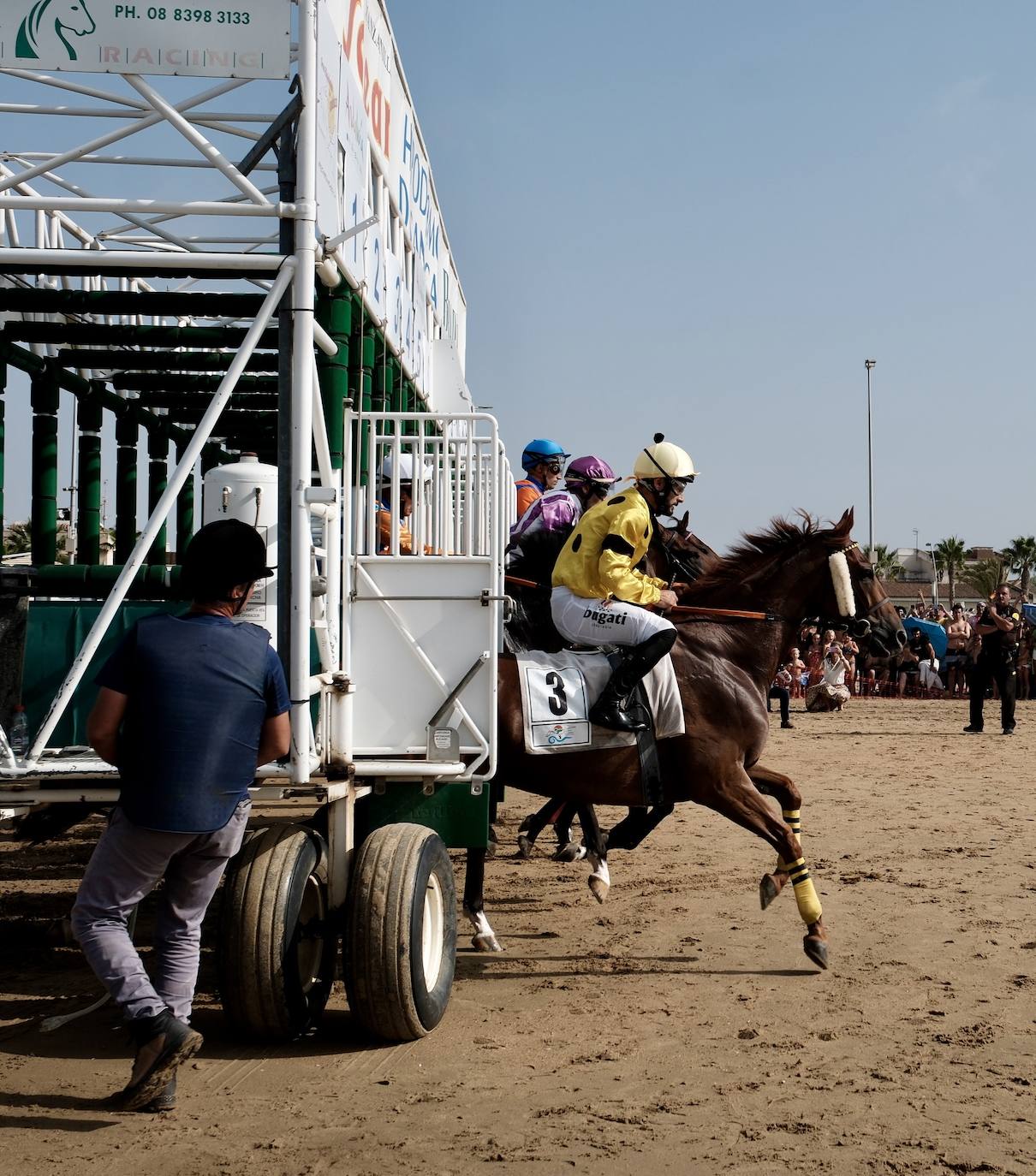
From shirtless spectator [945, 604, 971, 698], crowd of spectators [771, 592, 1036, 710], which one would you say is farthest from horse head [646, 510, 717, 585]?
shirtless spectator [945, 604, 971, 698]

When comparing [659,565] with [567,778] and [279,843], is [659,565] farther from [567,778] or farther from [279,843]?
[279,843]

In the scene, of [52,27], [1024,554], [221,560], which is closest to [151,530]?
→ [221,560]

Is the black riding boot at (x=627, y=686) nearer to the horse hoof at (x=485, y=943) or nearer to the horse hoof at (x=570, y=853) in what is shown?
the horse hoof at (x=485, y=943)

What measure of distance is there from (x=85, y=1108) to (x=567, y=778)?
2.95 meters

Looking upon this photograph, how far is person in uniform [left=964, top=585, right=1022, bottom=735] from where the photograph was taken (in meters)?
18.8

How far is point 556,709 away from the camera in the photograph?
652 centimetres

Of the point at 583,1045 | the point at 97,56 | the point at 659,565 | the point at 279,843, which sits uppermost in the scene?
the point at 97,56

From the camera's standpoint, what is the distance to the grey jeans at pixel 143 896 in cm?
420

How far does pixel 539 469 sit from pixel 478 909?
347cm

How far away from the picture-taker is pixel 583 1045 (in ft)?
17.1

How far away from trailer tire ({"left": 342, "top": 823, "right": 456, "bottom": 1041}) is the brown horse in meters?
1.39

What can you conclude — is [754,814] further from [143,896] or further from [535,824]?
[143,896]

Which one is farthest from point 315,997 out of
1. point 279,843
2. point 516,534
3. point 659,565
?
point 659,565

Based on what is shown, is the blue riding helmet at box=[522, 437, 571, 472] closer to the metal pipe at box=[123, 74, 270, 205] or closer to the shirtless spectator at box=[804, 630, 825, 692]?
the metal pipe at box=[123, 74, 270, 205]
